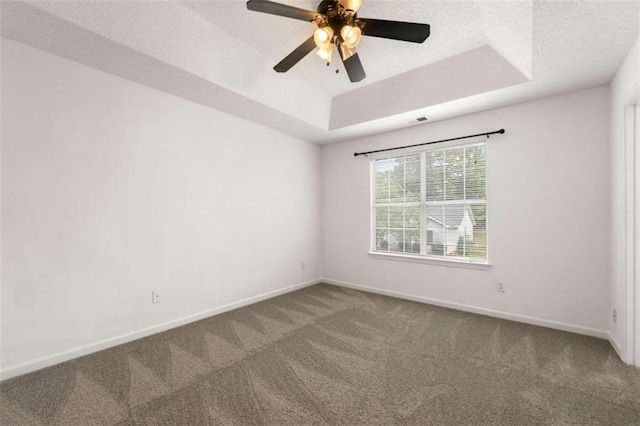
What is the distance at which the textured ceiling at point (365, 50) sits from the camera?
2.06 m

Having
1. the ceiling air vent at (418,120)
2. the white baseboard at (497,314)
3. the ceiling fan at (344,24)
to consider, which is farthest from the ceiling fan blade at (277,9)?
the white baseboard at (497,314)

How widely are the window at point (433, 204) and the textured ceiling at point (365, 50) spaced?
0.69m

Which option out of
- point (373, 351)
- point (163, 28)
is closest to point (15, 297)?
point (163, 28)

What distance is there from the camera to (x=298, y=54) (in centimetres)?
232

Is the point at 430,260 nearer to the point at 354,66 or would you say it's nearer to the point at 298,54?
the point at 354,66

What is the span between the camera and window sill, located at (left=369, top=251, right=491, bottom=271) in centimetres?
363

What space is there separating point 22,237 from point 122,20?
1841 millimetres

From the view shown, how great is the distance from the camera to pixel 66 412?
5.96 feet

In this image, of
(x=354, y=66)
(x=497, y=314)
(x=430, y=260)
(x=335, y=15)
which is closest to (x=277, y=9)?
(x=335, y=15)

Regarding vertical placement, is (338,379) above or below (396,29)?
A: below

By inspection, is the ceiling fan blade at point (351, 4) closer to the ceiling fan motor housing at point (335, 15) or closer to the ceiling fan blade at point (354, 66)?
A: the ceiling fan motor housing at point (335, 15)

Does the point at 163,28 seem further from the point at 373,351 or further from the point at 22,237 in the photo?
the point at 373,351

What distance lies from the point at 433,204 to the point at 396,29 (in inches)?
101

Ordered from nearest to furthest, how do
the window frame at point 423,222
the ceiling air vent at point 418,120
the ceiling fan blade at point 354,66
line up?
the ceiling fan blade at point 354,66, the window frame at point 423,222, the ceiling air vent at point 418,120
